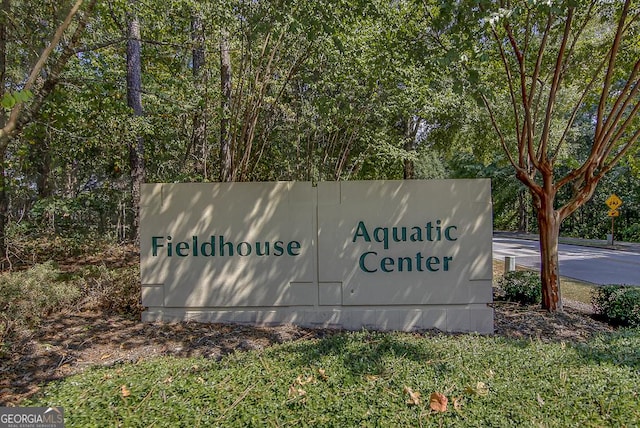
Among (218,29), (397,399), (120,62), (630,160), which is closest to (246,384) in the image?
(397,399)

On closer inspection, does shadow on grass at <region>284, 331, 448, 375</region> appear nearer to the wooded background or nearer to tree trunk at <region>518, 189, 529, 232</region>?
the wooded background

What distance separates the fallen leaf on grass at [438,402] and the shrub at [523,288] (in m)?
4.61

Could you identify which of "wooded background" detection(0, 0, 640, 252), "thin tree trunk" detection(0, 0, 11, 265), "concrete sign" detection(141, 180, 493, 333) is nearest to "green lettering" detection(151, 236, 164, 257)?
"concrete sign" detection(141, 180, 493, 333)

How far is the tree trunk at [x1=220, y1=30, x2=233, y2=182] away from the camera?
636 cm

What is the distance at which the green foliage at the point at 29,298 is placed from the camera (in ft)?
14.5

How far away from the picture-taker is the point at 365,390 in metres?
2.66

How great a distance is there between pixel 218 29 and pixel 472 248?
522 cm

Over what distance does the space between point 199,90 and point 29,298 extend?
4044mm

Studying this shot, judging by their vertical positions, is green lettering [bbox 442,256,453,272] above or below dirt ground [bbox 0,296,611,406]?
above

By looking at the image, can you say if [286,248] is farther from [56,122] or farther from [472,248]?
[56,122]

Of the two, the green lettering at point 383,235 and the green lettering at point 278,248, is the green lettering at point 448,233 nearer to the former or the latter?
the green lettering at point 383,235

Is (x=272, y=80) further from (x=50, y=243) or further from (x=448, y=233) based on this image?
(x=50, y=243)

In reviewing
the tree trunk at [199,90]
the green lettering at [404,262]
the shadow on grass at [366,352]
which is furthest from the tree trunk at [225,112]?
the shadow on grass at [366,352]

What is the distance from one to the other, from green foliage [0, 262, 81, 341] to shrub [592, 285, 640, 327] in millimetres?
7797
